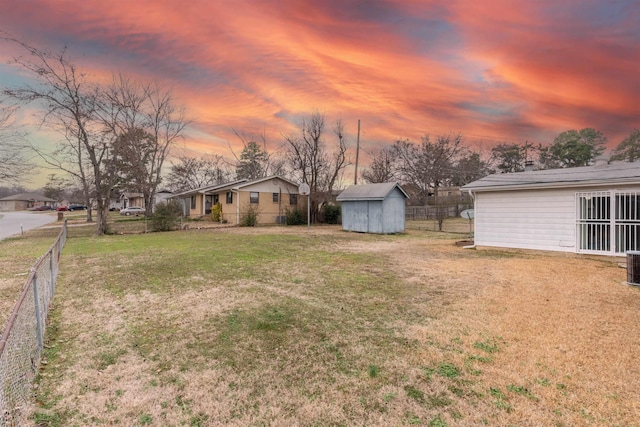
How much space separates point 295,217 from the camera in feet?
79.3

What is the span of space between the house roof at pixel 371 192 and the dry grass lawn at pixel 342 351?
10365 mm

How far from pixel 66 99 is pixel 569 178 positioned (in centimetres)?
2320

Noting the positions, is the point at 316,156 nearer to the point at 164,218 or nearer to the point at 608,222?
the point at 164,218

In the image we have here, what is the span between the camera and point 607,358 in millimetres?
3203

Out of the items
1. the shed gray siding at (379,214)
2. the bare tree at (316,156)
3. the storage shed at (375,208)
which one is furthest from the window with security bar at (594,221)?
the bare tree at (316,156)

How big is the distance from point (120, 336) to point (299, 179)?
82.1ft

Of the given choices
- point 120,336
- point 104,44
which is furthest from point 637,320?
point 104,44

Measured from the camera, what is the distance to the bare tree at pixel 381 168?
35.4 meters

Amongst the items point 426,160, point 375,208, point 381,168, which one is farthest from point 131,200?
point 375,208

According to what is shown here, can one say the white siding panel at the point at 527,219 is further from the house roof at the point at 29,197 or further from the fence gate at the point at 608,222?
the house roof at the point at 29,197

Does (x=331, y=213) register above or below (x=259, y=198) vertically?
below

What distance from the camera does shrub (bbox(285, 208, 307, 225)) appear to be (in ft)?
79.2

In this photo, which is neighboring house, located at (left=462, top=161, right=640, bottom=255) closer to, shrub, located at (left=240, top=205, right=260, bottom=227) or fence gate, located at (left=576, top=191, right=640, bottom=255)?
fence gate, located at (left=576, top=191, right=640, bottom=255)

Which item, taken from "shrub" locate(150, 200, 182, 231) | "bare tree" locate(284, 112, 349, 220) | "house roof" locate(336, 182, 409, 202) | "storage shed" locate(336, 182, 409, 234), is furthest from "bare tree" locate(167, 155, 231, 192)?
"storage shed" locate(336, 182, 409, 234)
